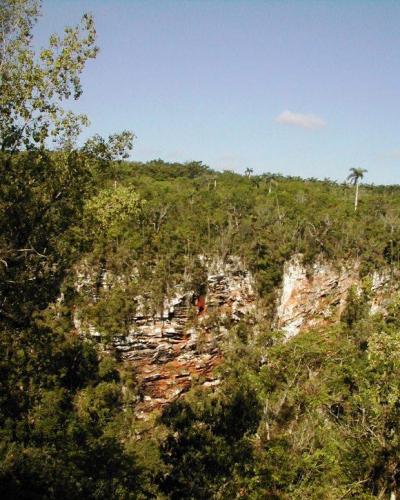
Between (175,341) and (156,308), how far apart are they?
378 centimetres

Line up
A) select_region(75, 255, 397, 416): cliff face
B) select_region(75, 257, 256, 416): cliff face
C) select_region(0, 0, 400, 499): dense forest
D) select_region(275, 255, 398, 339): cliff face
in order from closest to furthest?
select_region(0, 0, 400, 499): dense forest, select_region(75, 257, 256, 416): cliff face, select_region(75, 255, 397, 416): cliff face, select_region(275, 255, 398, 339): cliff face

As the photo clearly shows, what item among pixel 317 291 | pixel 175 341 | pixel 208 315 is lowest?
pixel 175 341

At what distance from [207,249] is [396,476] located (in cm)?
3443

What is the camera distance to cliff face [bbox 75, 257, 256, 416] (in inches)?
1747

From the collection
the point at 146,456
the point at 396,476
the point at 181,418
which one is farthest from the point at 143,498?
the point at 181,418

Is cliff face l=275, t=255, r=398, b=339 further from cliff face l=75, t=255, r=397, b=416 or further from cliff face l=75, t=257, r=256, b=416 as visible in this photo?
cliff face l=75, t=257, r=256, b=416

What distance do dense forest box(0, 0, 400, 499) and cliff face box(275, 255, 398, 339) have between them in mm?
1038

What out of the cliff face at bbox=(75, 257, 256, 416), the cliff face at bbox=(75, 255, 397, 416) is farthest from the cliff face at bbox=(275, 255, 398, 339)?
the cliff face at bbox=(75, 257, 256, 416)

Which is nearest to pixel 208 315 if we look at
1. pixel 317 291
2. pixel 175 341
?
pixel 175 341

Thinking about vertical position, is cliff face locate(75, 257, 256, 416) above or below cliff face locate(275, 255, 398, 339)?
below

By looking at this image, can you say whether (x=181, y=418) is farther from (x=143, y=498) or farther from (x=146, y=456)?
(x=143, y=498)

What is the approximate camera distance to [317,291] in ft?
164

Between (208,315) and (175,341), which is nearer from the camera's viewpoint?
(175,341)

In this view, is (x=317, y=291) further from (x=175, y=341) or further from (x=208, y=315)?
(x=175, y=341)
